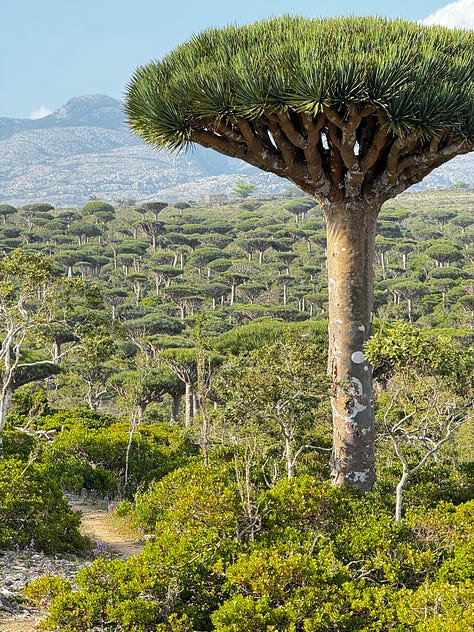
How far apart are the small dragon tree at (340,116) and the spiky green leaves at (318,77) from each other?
0.01 metres

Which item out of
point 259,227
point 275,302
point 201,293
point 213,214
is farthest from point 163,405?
point 213,214

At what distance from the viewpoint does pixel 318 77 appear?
22.7ft

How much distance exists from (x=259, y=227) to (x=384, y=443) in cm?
6668

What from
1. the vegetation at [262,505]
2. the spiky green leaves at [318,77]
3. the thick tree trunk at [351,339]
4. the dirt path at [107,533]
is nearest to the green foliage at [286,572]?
the vegetation at [262,505]

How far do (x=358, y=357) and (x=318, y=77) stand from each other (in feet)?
11.1

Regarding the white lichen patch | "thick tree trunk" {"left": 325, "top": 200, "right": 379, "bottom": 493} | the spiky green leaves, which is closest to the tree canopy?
the spiky green leaves

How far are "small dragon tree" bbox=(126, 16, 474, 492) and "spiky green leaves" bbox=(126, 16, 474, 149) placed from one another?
14 mm

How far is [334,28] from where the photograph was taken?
7625mm

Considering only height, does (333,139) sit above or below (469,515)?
above

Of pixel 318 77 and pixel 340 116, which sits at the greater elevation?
pixel 318 77

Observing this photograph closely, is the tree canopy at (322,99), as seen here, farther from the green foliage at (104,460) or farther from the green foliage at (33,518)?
the green foliage at (104,460)

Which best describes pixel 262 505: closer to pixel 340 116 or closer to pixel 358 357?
pixel 358 357

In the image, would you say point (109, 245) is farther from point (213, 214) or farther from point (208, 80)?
point (208, 80)

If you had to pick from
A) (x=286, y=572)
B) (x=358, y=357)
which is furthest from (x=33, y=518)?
(x=358, y=357)
